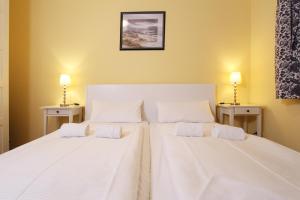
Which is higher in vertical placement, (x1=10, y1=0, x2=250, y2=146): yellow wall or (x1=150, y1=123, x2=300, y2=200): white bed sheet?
(x1=10, y1=0, x2=250, y2=146): yellow wall

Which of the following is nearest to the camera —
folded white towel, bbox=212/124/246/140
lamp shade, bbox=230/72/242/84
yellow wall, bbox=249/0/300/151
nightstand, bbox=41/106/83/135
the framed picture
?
folded white towel, bbox=212/124/246/140

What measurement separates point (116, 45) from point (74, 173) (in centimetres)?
236

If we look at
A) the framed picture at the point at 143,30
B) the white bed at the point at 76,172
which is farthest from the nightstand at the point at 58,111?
the white bed at the point at 76,172

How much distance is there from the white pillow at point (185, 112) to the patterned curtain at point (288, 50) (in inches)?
32.0

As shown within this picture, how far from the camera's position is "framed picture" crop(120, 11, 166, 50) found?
2.97 m

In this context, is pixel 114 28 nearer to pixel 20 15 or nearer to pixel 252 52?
pixel 20 15

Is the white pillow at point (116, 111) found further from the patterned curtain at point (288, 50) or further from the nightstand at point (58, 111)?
the patterned curtain at point (288, 50)

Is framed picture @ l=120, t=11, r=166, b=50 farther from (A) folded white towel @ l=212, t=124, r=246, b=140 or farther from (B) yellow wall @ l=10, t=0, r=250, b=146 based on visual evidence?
(A) folded white towel @ l=212, t=124, r=246, b=140

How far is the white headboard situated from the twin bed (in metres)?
1.25

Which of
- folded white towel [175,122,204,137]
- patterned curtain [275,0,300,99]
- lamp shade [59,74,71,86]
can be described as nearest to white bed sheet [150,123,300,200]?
folded white towel [175,122,204,137]

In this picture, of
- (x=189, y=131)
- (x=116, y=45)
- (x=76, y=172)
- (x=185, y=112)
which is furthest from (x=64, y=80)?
(x=76, y=172)

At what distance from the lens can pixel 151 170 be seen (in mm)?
1070

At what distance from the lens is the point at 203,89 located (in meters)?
2.88

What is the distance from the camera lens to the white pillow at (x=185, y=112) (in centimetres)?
253
